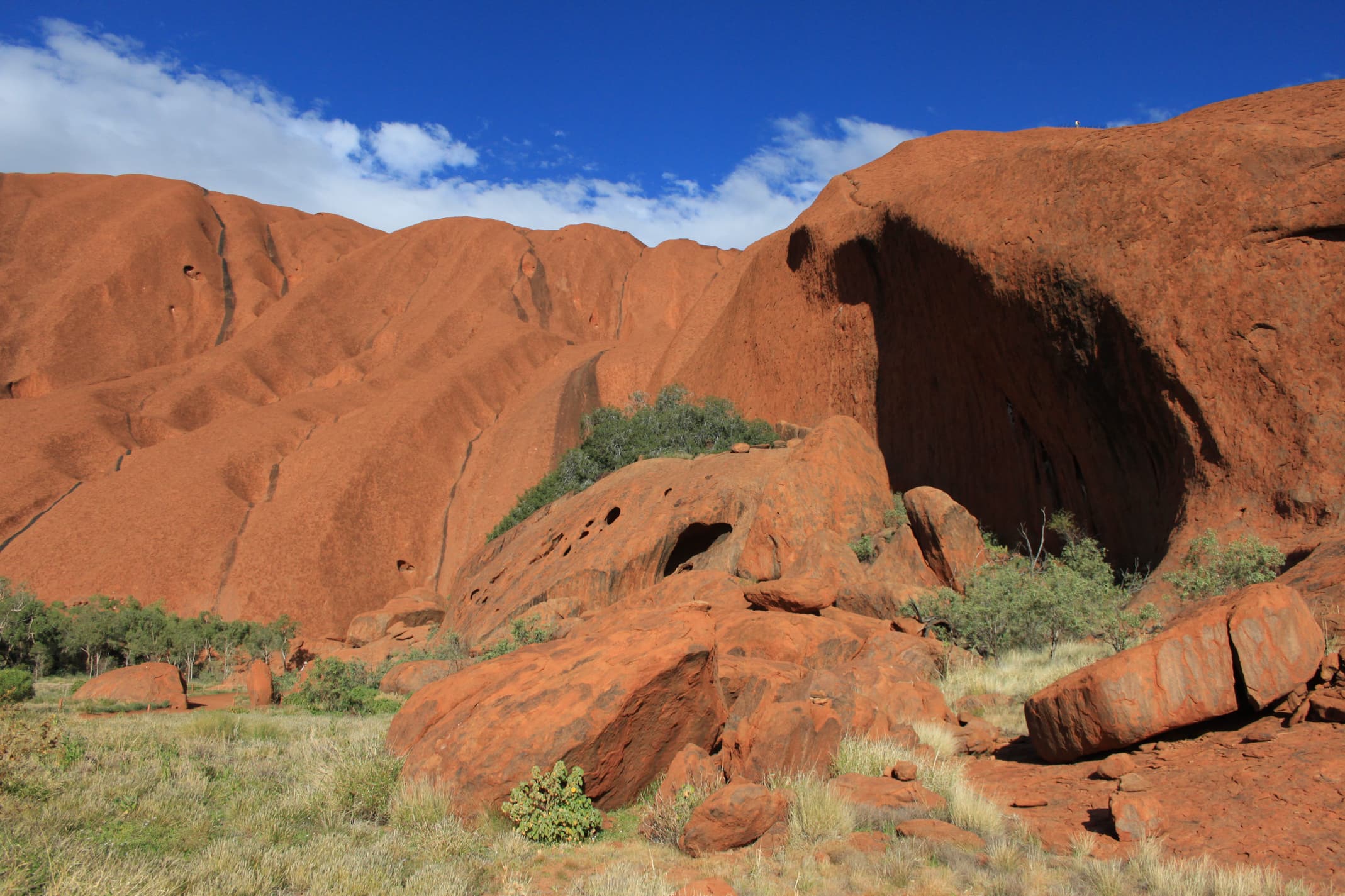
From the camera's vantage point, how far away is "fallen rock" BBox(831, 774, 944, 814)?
18.0 ft

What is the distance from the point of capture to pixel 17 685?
1403 cm

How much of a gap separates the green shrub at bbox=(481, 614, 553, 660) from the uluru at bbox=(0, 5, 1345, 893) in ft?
0.76

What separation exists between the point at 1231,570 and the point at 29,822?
1223cm

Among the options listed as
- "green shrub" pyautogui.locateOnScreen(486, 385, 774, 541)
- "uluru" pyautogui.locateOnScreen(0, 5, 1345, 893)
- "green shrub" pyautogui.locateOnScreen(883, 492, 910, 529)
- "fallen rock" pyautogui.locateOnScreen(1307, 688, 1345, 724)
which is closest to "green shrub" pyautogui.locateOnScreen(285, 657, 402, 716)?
"uluru" pyautogui.locateOnScreen(0, 5, 1345, 893)

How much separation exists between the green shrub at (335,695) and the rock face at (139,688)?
2.89 metres

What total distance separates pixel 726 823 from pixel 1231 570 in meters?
8.46

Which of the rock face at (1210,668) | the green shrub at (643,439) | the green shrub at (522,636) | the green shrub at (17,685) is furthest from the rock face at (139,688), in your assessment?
the rock face at (1210,668)

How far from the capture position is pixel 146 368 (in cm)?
5022

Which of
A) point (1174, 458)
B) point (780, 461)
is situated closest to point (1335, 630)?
point (1174, 458)

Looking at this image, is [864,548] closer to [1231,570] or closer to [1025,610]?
[1025,610]

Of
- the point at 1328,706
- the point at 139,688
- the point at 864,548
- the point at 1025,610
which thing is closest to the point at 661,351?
the point at 864,548

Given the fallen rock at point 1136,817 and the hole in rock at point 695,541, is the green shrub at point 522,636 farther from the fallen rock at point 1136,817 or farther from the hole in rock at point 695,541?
the fallen rock at point 1136,817

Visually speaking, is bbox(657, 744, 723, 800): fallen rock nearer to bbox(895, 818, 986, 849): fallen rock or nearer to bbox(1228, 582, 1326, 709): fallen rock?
bbox(895, 818, 986, 849): fallen rock

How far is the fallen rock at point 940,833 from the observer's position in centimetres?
487
